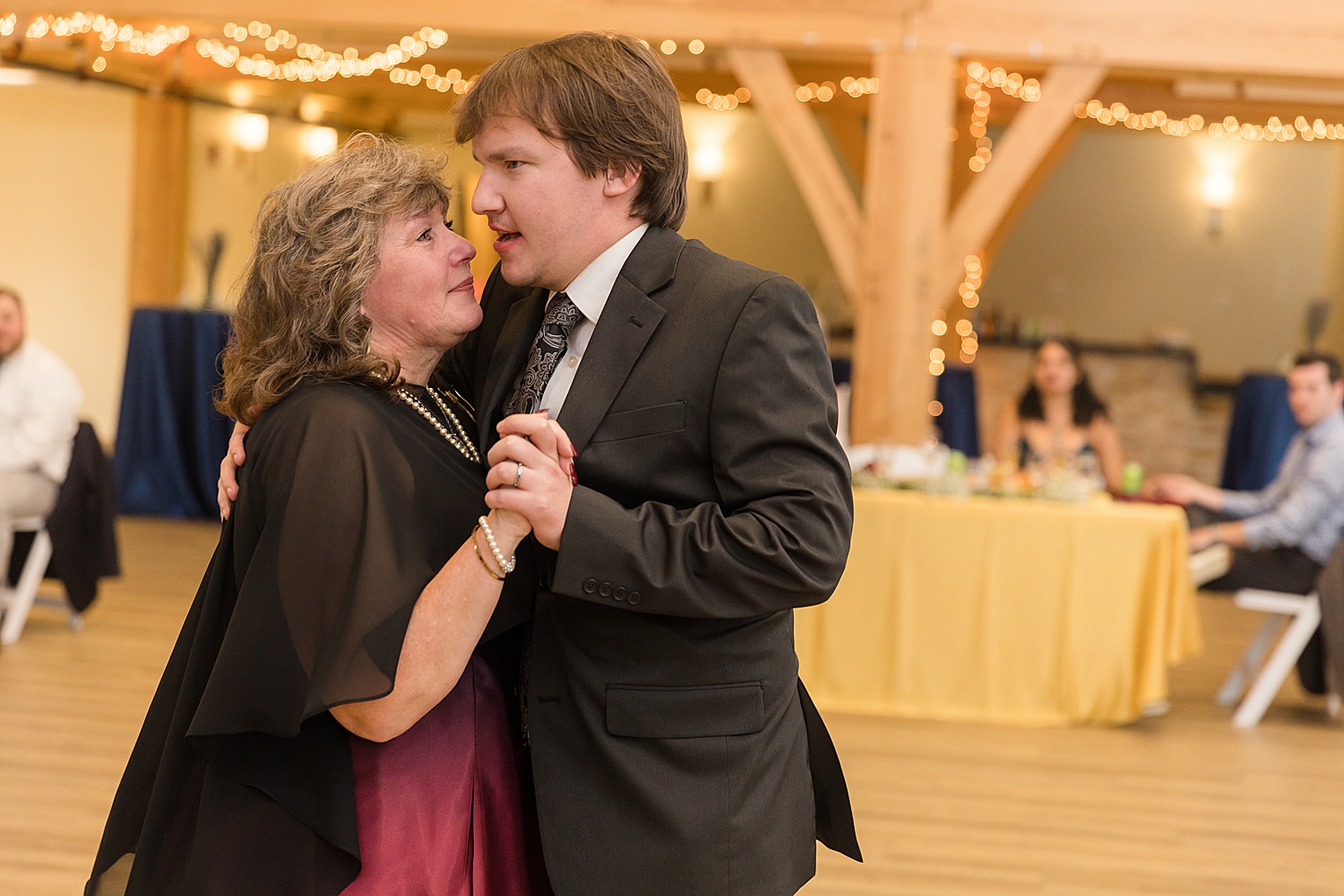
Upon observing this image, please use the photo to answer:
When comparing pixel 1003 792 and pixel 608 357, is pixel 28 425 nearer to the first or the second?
A: pixel 1003 792

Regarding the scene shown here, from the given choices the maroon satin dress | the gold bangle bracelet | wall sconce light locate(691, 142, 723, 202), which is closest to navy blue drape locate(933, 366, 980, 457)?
wall sconce light locate(691, 142, 723, 202)

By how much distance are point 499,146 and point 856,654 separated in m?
3.55

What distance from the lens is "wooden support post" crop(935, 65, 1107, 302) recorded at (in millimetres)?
6016

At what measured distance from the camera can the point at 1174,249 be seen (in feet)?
40.4

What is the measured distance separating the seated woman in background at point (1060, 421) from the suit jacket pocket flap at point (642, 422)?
513 cm

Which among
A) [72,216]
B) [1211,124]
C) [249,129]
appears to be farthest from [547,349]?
[72,216]

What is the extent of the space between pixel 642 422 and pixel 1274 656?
4.40 m

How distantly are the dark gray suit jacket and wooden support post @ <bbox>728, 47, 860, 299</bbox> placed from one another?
4.73 meters

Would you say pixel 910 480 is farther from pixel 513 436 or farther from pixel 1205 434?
pixel 1205 434

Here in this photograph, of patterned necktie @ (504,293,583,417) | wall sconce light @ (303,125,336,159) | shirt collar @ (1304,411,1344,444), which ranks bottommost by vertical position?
shirt collar @ (1304,411,1344,444)

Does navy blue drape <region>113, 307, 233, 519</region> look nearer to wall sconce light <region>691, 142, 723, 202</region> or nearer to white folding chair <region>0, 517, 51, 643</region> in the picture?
white folding chair <region>0, 517, 51, 643</region>

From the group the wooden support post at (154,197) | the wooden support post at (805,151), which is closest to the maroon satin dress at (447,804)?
the wooden support post at (805,151)

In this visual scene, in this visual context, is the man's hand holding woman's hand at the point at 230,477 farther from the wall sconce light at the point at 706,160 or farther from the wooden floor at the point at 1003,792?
the wall sconce light at the point at 706,160

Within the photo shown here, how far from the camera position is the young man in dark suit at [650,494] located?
132 cm
